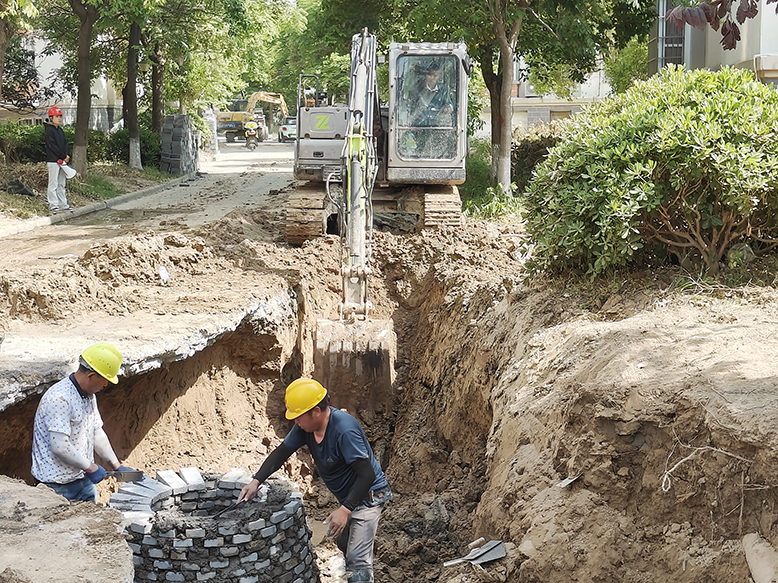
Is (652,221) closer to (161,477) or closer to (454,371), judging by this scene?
(454,371)

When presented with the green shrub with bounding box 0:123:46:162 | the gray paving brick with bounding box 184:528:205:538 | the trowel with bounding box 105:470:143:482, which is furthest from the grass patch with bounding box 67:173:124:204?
the gray paving brick with bounding box 184:528:205:538

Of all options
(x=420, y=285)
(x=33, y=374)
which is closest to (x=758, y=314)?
(x=33, y=374)

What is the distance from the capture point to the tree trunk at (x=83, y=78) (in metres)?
19.8

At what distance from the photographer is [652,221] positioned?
299 inches

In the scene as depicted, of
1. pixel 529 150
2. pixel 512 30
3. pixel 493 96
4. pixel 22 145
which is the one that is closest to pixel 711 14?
pixel 512 30

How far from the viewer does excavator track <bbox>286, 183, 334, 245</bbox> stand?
42.4 feet

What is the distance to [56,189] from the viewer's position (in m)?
17.0

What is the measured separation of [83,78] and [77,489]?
666 inches

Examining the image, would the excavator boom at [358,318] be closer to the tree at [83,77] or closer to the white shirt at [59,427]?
the white shirt at [59,427]

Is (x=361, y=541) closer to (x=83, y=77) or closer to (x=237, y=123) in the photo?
(x=83, y=77)

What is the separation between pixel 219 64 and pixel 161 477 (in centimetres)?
2493

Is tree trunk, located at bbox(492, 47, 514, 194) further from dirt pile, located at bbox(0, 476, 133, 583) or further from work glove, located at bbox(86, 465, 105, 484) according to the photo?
dirt pile, located at bbox(0, 476, 133, 583)

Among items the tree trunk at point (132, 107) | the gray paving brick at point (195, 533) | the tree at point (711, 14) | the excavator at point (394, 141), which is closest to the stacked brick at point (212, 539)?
the gray paving brick at point (195, 533)

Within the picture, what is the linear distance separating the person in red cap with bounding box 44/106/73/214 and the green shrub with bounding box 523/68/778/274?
11.7 meters
